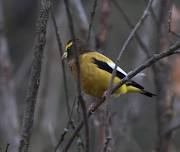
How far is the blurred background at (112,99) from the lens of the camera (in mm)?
5137

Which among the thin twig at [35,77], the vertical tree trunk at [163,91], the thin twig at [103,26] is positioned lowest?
the thin twig at [35,77]

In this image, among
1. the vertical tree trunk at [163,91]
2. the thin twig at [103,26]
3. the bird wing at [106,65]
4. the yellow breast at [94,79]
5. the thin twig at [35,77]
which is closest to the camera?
the thin twig at [35,77]

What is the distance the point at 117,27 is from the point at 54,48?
2.03m

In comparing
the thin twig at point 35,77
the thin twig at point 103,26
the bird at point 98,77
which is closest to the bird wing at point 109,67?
the bird at point 98,77

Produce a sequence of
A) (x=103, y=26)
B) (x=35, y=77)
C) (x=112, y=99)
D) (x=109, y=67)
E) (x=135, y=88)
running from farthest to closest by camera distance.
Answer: (x=112, y=99) < (x=103, y=26) < (x=135, y=88) < (x=109, y=67) < (x=35, y=77)

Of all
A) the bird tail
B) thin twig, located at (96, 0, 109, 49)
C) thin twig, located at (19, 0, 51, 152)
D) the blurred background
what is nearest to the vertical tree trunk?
the blurred background

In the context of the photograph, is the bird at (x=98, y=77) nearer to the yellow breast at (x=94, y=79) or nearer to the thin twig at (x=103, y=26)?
the yellow breast at (x=94, y=79)

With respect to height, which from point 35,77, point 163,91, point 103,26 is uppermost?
point 103,26

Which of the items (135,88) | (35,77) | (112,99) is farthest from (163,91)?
(35,77)

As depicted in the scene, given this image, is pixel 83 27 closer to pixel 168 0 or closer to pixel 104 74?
pixel 104 74

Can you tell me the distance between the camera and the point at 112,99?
19.7 feet

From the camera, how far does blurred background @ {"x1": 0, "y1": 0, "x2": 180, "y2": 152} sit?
5137 mm

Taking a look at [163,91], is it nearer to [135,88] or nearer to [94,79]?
[135,88]

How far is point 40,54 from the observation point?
315cm
